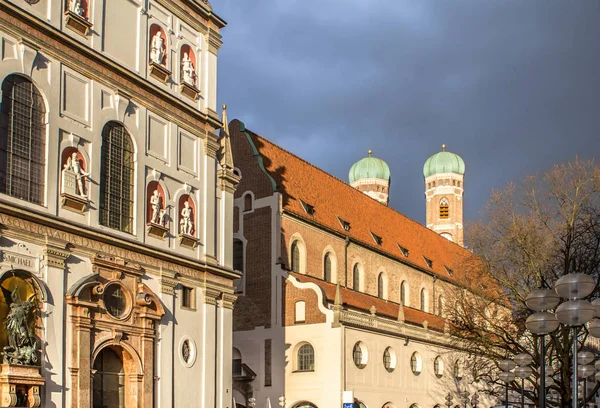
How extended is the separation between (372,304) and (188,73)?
21.5 m

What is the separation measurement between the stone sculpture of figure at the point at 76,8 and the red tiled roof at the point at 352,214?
19.1 metres

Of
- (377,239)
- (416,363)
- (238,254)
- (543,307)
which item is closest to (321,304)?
(238,254)

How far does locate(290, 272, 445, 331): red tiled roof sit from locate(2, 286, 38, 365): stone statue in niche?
2108cm

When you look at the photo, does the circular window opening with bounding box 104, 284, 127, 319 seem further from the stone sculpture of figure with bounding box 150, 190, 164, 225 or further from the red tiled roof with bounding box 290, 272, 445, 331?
the red tiled roof with bounding box 290, 272, 445, 331

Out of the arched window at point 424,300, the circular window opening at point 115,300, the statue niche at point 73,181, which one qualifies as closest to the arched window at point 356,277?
the arched window at point 424,300

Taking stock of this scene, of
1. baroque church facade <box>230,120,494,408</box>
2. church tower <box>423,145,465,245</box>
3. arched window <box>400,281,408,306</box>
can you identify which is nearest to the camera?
baroque church facade <box>230,120,494,408</box>

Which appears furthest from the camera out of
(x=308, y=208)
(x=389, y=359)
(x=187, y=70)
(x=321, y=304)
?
(x=308, y=208)

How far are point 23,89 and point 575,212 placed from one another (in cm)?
2120

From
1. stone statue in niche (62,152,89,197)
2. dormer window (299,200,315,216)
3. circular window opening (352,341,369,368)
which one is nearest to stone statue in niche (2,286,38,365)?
stone statue in niche (62,152,89,197)

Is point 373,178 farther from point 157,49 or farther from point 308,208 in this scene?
point 157,49

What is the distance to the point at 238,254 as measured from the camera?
140 feet

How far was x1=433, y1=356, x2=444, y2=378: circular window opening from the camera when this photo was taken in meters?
48.4

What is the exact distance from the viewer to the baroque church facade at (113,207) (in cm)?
2184

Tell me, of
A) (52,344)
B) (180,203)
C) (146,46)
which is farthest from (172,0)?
(52,344)
